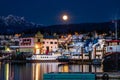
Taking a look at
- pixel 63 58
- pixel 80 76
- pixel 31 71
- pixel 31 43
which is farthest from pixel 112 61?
pixel 31 43

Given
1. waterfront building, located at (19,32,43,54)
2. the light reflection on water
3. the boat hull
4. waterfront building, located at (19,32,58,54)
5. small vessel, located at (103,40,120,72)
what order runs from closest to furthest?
the light reflection on water
the boat hull
small vessel, located at (103,40,120,72)
waterfront building, located at (19,32,43,54)
waterfront building, located at (19,32,58,54)

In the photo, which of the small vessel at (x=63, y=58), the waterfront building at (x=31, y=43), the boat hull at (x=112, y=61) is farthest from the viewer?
the waterfront building at (x=31, y=43)

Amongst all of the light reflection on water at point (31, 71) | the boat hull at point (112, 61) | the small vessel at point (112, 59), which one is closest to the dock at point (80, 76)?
the light reflection on water at point (31, 71)

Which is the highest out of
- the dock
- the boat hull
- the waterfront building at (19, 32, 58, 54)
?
the waterfront building at (19, 32, 58, 54)

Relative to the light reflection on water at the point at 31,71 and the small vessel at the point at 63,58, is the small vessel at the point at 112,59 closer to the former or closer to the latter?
the light reflection on water at the point at 31,71

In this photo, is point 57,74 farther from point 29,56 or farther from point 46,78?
point 29,56

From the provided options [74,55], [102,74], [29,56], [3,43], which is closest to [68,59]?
[74,55]

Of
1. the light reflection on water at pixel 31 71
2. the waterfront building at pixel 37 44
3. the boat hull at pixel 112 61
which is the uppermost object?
the waterfront building at pixel 37 44

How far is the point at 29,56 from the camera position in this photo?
86.7m

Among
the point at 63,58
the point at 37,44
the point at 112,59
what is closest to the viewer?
the point at 112,59

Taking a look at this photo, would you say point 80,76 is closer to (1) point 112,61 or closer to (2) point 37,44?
(1) point 112,61

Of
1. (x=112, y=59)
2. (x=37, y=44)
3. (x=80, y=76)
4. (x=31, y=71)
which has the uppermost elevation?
(x=37, y=44)

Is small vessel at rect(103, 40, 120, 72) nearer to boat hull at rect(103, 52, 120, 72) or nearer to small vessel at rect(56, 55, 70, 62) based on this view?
boat hull at rect(103, 52, 120, 72)

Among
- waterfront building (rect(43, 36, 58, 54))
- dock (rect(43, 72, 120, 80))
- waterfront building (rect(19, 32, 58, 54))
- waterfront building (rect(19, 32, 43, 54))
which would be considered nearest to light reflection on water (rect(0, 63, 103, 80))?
dock (rect(43, 72, 120, 80))
